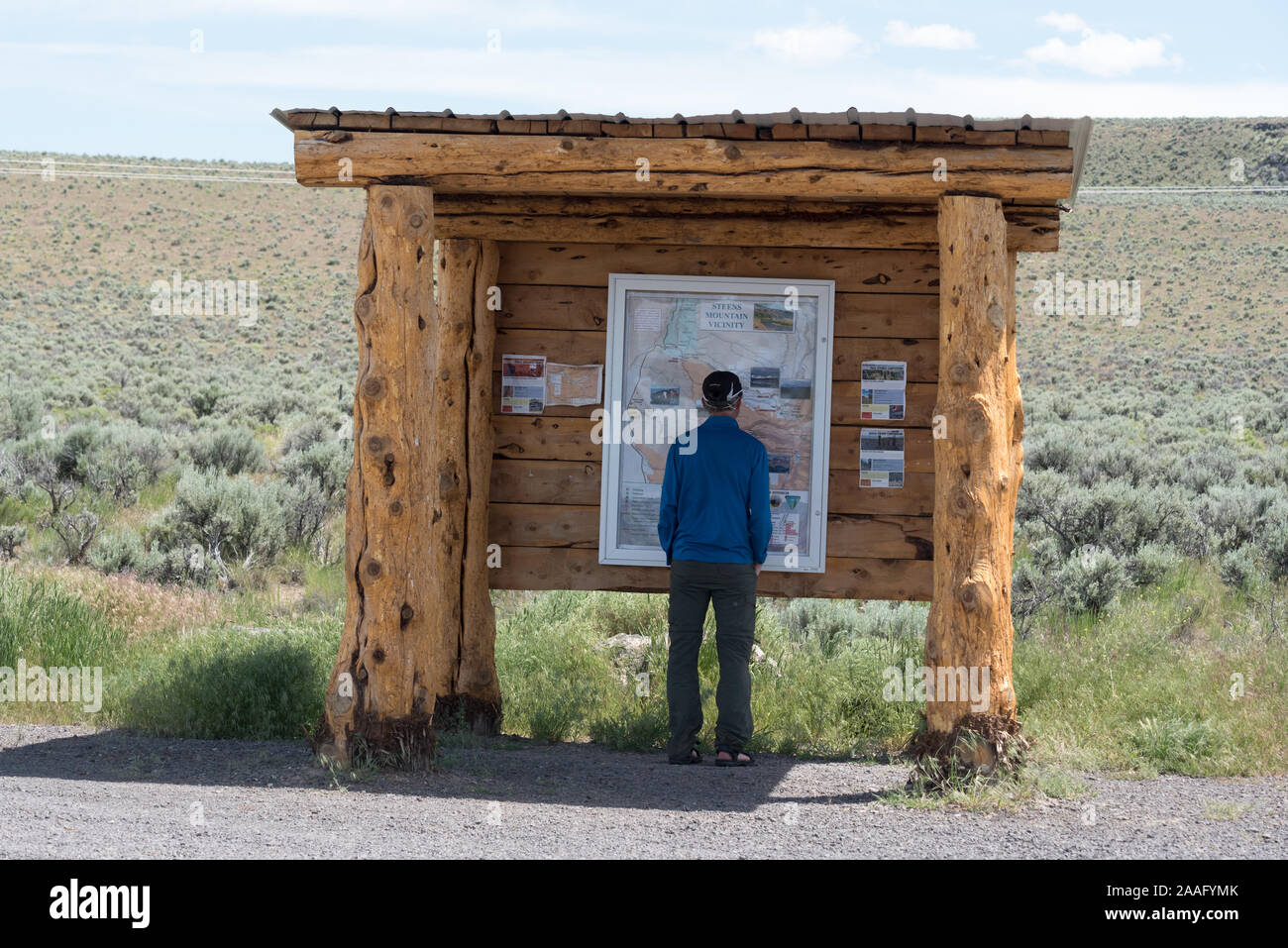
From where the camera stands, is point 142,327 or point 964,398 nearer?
point 964,398

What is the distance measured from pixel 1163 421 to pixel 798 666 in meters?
16.0

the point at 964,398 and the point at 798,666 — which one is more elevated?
the point at 964,398

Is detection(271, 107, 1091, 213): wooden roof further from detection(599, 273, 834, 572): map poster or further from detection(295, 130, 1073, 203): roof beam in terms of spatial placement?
detection(599, 273, 834, 572): map poster

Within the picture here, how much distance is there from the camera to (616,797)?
593cm

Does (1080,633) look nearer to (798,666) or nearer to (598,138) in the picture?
(798,666)

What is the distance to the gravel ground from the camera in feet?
15.8

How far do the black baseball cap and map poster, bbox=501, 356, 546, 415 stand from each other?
1.57 metres

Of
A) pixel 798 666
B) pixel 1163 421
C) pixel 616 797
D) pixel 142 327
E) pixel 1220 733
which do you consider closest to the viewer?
pixel 616 797

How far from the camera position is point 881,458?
7.46 meters

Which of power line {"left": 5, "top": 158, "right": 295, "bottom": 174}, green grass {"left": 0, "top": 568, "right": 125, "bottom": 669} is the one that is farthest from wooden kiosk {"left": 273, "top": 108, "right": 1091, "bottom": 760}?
power line {"left": 5, "top": 158, "right": 295, "bottom": 174}

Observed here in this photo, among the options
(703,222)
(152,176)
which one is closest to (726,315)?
(703,222)

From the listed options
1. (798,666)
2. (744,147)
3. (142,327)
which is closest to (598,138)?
(744,147)
